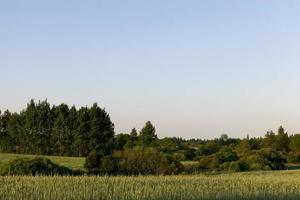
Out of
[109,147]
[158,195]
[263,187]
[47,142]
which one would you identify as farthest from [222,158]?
[158,195]

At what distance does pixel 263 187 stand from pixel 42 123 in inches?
2501

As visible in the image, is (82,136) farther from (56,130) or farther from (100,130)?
(56,130)

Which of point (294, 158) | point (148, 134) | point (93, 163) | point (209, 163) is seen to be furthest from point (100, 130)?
point (93, 163)

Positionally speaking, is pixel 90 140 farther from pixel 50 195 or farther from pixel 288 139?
pixel 50 195

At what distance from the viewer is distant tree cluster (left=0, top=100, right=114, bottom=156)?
77.9 m

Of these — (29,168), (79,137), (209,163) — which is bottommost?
(29,168)

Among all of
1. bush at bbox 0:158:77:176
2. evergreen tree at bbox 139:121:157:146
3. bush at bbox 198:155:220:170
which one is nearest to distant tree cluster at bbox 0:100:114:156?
evergreen tree at bbox 139:121:157:146

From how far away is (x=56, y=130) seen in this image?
81312 millimetres

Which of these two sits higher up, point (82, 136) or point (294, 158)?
point (82, 136)

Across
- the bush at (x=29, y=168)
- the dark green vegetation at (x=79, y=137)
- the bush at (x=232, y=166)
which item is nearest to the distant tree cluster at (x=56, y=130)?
the dark green vegetation at (x=79, y=137)

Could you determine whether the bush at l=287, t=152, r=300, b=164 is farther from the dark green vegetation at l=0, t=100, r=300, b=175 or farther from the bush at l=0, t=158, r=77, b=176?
the bush at l=0, t=158, r=77, b=176

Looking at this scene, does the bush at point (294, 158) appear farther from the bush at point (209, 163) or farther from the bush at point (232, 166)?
the bush at point (232, 166)

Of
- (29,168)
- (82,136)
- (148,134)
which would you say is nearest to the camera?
(29,168)

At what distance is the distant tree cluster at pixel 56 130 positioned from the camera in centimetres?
7794
